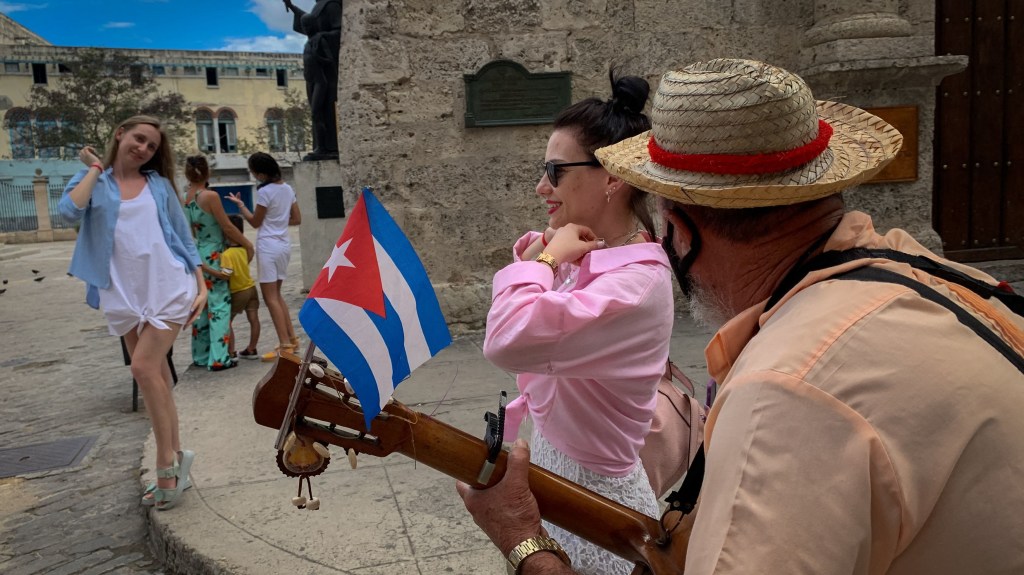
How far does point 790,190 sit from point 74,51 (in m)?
60.7

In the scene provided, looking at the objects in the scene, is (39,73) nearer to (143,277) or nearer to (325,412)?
(143,277)

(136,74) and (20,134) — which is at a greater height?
(136,74)

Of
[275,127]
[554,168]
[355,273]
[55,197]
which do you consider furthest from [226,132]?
[355,273]

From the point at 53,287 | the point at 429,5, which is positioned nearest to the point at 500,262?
the point at 429,5

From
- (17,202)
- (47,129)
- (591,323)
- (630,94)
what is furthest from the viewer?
(47,129)

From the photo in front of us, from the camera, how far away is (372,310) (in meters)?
1.64

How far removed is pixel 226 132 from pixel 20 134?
1431 cm

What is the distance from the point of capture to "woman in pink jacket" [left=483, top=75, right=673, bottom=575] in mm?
1768

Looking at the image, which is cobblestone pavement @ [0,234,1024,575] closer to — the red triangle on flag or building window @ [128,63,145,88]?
the red triangle on flag

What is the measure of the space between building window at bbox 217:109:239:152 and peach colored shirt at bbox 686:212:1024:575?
219 ft

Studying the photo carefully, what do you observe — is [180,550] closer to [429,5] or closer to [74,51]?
[429,5]

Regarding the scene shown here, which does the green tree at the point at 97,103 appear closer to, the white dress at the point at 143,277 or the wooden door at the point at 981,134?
the wooden door at the point at 981,134

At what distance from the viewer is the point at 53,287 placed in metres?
15.3

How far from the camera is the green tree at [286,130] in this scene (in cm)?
5175
